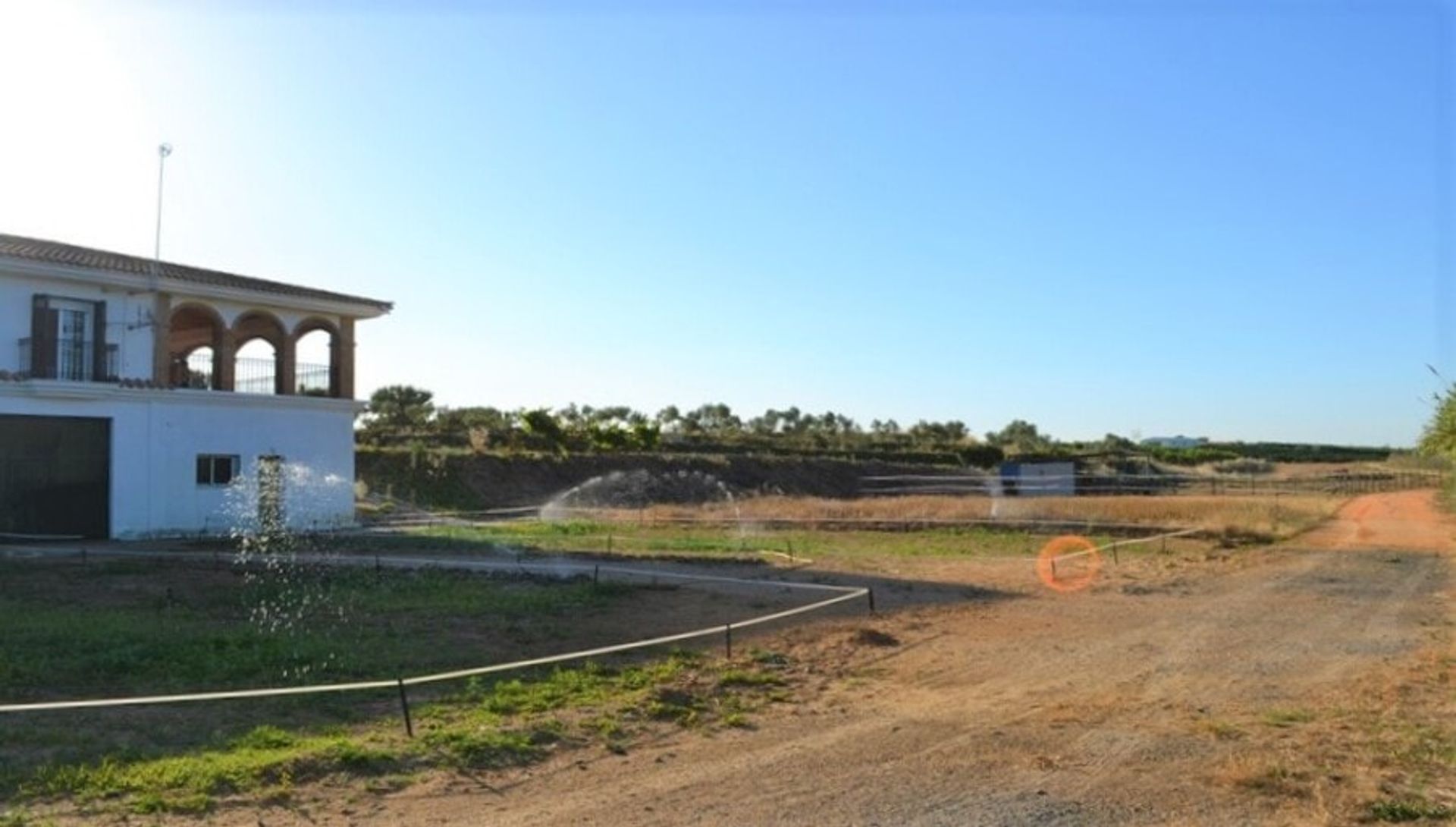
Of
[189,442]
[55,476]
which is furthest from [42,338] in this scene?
[189,442]

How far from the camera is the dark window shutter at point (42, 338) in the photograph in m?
29.8

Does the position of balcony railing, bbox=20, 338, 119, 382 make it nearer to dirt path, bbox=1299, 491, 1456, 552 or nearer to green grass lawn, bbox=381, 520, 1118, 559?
green grass lawn, bbox=381, 520, 1118, 559

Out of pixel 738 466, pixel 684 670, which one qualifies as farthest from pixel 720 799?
pixel 738 466

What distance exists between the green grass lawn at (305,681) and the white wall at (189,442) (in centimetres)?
1071

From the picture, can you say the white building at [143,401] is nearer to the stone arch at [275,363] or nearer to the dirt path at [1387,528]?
the stone arch at [275,363]

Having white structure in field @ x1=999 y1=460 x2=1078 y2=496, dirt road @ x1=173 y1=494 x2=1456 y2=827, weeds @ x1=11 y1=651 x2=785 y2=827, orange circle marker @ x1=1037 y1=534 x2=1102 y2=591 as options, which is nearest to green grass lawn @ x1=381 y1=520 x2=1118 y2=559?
orange circle marker @ x1=1037 y1=534 x2=1102 y2=591

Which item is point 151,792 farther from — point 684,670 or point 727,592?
point 727,592

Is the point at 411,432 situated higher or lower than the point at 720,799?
higher

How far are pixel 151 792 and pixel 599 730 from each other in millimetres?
3308

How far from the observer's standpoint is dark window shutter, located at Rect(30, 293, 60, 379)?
29844 millimetres

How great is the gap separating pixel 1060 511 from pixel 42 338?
28012 millimetres

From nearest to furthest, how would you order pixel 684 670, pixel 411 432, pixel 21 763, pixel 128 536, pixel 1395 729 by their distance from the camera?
pixel 21 763, pixel 1395 729, pixel 684 670, pixel 128 536, pixel 411 432

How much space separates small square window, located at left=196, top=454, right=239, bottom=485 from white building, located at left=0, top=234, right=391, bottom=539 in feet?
0.14

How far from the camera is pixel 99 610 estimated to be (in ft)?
57.2
